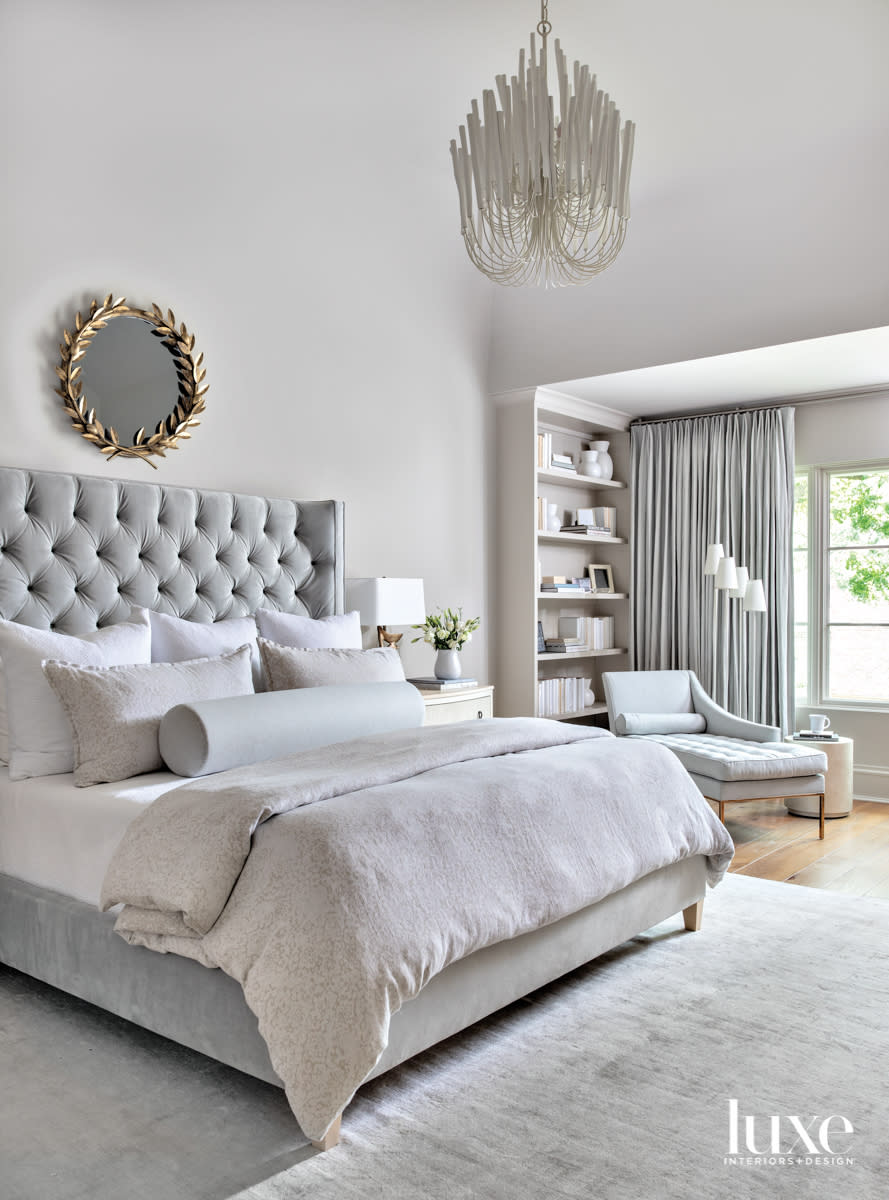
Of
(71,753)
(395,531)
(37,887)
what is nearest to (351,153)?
(395,531)

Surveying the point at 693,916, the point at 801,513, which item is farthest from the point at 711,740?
the point at 693,916

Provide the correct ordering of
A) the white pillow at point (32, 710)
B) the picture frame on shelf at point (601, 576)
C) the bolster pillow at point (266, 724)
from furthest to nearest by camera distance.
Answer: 1. the picture frame on shelf at point (601, 576)
2. the white pillow at point (32, 710)
3. the bolster pillow at point (266, 724)

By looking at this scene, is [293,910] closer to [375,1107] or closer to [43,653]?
[375,1107]

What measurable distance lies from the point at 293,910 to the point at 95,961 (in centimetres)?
77

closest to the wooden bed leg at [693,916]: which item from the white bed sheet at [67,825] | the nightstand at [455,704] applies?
the nightstand at [455,704]

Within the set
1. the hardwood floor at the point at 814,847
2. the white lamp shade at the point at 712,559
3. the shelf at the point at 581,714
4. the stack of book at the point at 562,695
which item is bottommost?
the hardwood floor at the point at 814,847

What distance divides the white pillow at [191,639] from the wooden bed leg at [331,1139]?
170 centimetres

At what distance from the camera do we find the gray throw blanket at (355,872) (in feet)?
5.91

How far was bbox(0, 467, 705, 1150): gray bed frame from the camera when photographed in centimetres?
208

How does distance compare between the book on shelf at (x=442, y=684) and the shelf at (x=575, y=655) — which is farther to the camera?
the shelf at (x=575, y=655)

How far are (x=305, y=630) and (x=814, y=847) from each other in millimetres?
2498

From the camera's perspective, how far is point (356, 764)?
7.96 feet

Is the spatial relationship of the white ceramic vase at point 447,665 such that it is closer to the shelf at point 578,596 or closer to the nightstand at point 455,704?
the nightstand at point 455,704

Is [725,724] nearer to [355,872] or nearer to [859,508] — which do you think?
[859,508]
